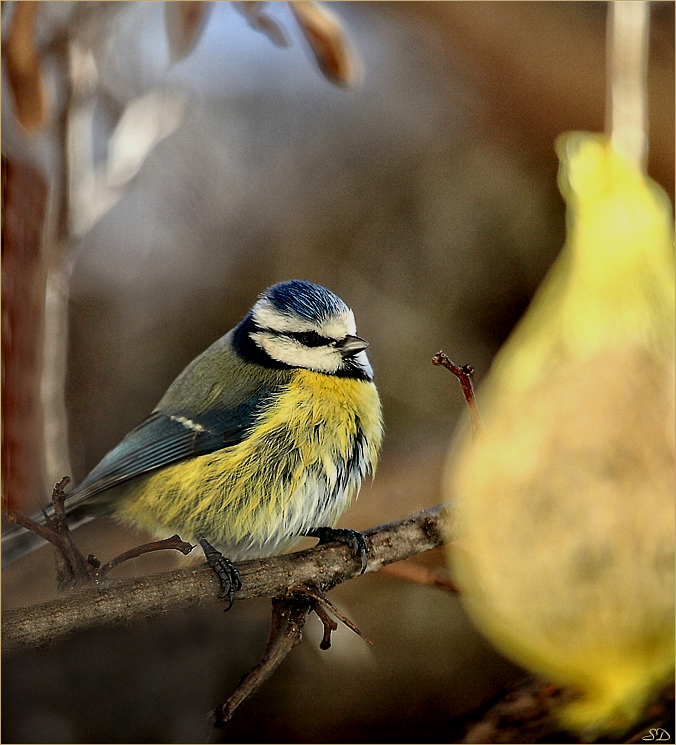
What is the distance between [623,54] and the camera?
2.64ft

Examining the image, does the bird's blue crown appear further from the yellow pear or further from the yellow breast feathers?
the yellow pear

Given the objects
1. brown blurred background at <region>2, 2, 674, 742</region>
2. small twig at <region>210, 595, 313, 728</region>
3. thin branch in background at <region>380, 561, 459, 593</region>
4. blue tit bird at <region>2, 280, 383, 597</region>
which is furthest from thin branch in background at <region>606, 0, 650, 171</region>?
small twig at <region>210, 595, 313, 728</region>

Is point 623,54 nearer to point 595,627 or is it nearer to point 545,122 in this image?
point 545,122

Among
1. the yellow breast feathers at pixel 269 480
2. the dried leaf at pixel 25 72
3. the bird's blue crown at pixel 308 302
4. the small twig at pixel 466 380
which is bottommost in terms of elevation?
the yellow breast feathers at pixel 269 480

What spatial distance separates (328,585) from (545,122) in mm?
610

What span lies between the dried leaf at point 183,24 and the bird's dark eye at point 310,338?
0.36 metres

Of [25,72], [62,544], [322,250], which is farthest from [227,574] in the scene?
[25,72]

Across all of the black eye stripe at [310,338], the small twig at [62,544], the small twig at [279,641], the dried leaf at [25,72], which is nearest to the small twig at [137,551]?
the small twig at [62,544]

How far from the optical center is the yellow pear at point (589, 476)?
59cm

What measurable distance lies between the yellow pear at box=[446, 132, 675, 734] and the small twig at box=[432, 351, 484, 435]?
0.02 meters

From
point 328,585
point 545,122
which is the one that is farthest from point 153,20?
point 328,585

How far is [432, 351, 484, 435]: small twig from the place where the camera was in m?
0.57

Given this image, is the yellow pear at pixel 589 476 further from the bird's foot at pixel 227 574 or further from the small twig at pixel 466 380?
the bird's foot at pixel 227 574

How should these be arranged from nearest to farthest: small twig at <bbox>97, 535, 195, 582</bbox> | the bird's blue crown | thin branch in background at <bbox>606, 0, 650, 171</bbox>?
small twig at <bbox>97, 535, 195, 582</bbox> < the bird's blue crown < thin branch in background at <bbox>606, 0, 650, 171</bbox>
